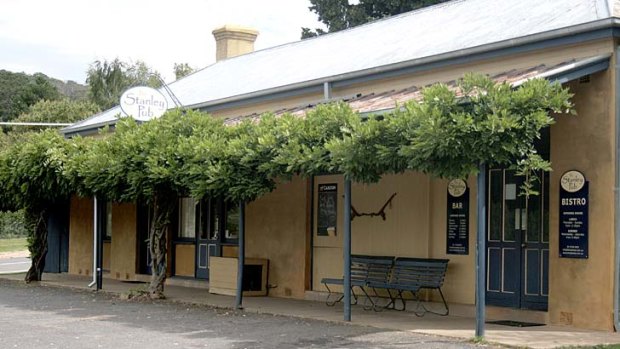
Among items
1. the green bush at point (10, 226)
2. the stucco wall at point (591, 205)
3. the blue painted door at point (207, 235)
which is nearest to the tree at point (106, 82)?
the green bush at point (10, 226)

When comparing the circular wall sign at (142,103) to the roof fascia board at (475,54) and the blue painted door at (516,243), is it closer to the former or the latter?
the roof fascia board at (475,54)

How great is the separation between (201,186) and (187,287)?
573cm

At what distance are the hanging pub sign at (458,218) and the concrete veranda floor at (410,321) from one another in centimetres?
105

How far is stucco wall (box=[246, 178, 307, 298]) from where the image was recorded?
16078 mm

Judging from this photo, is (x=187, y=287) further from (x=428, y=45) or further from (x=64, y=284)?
(x=428, y=45)

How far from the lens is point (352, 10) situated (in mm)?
35094

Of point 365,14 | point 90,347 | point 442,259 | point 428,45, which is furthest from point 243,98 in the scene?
point 365,14

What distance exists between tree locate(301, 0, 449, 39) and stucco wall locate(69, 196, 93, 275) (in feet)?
51.2

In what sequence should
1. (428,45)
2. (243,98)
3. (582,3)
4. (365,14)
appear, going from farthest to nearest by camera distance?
(365,14) → (243,98) → (428,45) → (582,3)

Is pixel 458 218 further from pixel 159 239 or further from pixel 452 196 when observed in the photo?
pixel 159 239

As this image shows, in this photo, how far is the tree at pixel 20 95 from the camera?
2525 inches

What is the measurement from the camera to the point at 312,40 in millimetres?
21328

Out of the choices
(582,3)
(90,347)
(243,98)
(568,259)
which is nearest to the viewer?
(90,347)

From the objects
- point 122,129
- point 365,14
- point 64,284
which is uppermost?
point 365,14
